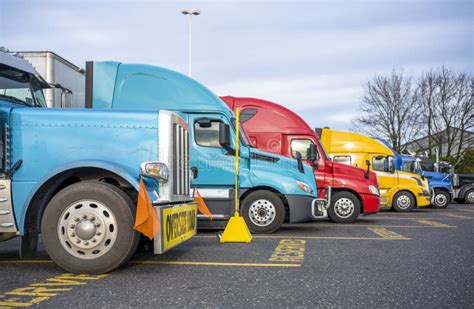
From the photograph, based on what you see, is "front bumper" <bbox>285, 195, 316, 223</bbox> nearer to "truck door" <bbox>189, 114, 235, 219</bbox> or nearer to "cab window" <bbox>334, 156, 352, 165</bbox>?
"truck door" <bbox>189, 114, 235, 219</bbox>

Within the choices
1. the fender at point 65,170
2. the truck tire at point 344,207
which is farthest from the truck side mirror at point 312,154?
the fender at point 65,170

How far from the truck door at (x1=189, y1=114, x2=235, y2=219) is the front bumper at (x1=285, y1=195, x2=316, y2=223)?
1.11 m

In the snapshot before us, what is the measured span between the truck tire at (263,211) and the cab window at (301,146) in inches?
108

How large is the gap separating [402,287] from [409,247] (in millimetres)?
2988

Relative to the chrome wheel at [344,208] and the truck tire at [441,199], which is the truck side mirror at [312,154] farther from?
the truck tire at [441,199]

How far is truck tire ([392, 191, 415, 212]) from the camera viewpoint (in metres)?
18.0

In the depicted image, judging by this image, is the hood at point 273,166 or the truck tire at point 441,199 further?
the truck tire at point 441,199

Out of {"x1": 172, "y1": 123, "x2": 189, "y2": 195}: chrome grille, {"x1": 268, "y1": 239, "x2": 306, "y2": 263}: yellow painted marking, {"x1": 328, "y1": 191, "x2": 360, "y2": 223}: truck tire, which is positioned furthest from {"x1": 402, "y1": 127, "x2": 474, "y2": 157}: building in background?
{"x1": 172, "y1": 123, "x2": 189, "y2": 195}: chrome grille

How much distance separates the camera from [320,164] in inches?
503

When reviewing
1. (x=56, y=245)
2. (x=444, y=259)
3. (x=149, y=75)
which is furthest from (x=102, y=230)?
(x=149, y=75)

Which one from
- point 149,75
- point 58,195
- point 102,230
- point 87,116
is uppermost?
point 149,75

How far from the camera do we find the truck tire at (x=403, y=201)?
1795cm

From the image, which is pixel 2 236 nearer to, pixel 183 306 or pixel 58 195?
pixel 58 195

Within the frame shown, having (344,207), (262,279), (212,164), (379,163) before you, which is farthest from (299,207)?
(379,163)
